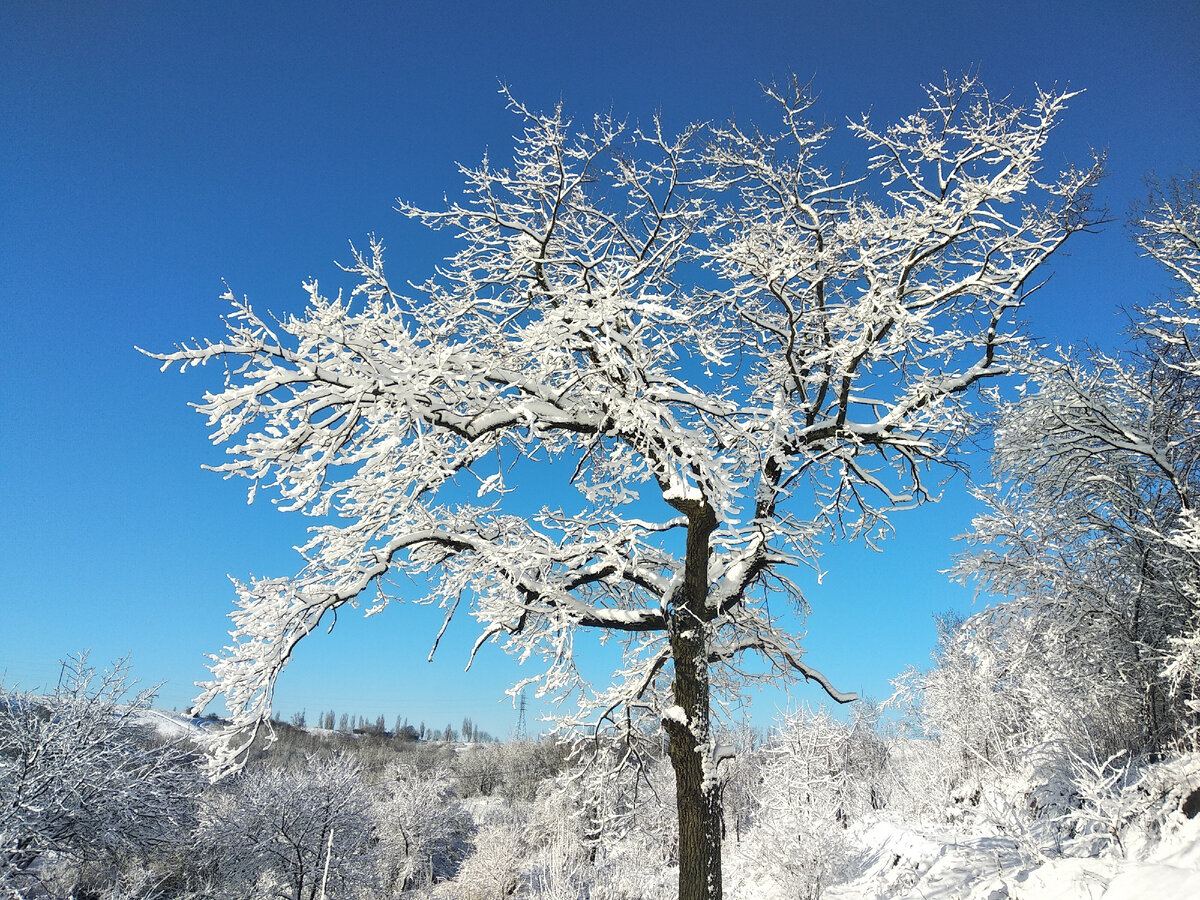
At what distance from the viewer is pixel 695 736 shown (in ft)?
18.2

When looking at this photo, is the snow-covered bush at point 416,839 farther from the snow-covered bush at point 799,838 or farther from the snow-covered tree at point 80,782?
the snow-covered bush at point 799,838

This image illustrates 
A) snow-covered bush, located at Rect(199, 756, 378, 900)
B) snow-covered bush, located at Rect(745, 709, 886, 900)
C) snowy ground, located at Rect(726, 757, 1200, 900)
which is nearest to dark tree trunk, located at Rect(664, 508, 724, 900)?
snowy ground, located at Rect(726, 757, 1200, 900)

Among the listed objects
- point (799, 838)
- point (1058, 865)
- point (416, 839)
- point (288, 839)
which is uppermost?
point (1058, 865)

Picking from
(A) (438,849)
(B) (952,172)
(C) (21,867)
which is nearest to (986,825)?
(B) (952,172)

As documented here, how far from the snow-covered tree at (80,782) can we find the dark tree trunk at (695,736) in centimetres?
1138

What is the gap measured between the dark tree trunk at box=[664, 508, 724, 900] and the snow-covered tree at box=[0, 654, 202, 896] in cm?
1138

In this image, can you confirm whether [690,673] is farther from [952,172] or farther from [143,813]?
[143,813]

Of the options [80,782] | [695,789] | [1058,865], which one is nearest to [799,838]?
→ [1058,865]

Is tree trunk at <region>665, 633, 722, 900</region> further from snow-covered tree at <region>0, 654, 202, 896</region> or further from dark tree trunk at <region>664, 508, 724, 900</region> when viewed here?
snow-covered tree at <region>0, 654, 202, 896</region>

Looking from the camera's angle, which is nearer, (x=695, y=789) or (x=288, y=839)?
(x=695, y=789)

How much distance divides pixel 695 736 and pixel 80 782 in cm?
1650

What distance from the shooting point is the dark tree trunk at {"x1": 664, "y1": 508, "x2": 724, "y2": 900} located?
5320 mm

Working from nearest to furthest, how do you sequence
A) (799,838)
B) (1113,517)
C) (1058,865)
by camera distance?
1. (1058,865)
2. (1113,517)
3. (799,838)

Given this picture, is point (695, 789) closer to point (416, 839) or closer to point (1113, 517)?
point (1113, 517)
